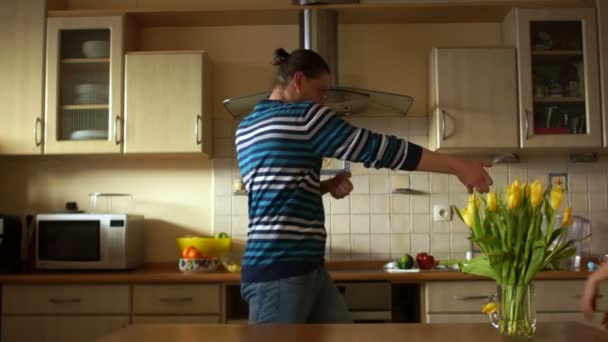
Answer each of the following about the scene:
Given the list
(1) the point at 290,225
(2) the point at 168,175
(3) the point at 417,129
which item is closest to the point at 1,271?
(2) the point at 168,175

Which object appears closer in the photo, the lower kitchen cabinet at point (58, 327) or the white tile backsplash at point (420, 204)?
the lower kitchen cabinet at point (58, 327)

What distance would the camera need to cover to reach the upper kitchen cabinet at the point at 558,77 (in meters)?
3.19

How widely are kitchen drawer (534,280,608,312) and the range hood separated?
1055 millimetres

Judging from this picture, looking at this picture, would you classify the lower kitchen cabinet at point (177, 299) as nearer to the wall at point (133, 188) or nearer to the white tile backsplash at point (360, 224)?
the wall at point (133, 188)

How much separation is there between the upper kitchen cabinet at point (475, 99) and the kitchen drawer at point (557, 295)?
0.69 m

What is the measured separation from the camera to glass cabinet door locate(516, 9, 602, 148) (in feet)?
10.5

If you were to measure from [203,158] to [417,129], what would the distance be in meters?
1.16

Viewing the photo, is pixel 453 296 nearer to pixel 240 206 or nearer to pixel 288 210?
pixel 240 206

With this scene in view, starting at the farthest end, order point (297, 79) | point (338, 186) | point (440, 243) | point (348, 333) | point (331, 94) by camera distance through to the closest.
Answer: point (440, 243) → point (331, 94) → point (338, 186) → point (297, 79) → point (348, 333)

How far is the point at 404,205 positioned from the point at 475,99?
0.67 metres

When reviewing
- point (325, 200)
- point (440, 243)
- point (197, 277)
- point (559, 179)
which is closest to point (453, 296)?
point (440, 243)

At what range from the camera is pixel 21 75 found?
10.9 feet

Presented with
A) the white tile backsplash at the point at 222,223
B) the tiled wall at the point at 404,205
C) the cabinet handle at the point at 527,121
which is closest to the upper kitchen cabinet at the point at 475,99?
the cabinet handle at the point at 527,121

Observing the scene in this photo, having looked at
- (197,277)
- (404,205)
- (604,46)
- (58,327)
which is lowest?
(58,327)
